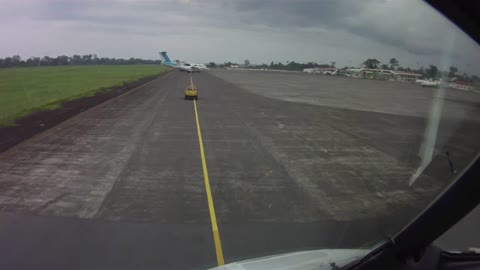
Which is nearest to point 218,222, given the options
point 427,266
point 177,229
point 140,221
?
point 177,229

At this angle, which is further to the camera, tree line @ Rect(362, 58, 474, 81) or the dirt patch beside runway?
the dirt patch beside runway

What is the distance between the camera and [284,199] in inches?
356

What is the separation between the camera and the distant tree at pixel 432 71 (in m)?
2.76

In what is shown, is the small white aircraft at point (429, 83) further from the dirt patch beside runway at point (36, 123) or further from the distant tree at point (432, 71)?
the dirt patch beside runway at point (36, 123)

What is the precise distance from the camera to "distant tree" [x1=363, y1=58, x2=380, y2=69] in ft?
11.6

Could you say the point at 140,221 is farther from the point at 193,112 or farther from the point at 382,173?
the point at 193,112

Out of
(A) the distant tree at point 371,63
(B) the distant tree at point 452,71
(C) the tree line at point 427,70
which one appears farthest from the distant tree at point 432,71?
(A) the distant tree at point 371,63

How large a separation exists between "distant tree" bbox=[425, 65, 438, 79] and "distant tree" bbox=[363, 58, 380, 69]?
24.1 inches

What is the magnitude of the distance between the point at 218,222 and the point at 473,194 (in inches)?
215

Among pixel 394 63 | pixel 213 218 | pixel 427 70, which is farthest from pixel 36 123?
pixel 427 70

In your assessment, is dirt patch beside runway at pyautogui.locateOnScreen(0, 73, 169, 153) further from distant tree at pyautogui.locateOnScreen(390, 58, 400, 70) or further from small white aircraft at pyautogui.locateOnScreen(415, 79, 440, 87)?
small white aircraft at pyautogui.locateOnScreen(415, 79, 440, 87)

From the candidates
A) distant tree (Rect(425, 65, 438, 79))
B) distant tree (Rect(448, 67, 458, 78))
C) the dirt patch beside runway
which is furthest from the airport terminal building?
the dirt patch beside runway

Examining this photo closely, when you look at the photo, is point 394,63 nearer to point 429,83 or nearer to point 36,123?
point 429,83

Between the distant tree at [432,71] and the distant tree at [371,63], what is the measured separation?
612mm
